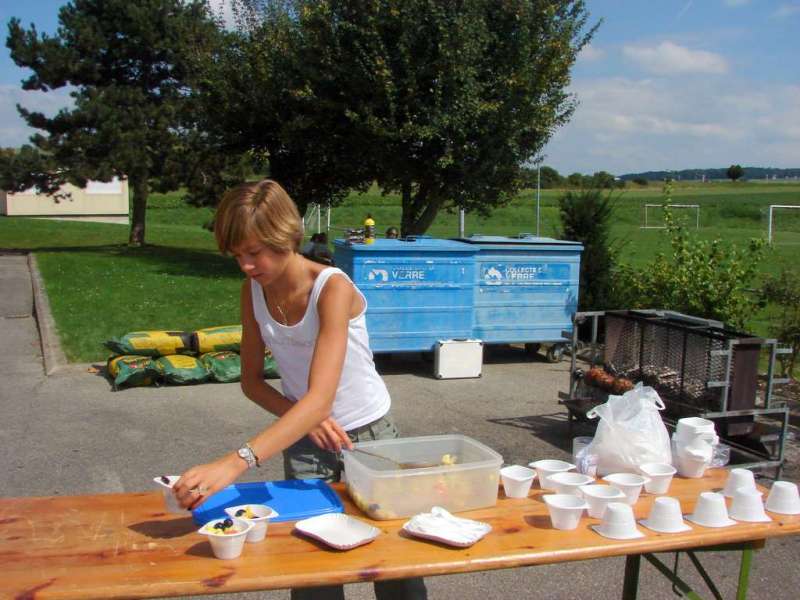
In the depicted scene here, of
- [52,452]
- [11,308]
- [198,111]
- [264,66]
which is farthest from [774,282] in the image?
[198,111]

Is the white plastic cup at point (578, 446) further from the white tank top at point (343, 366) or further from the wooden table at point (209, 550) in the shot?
the white tank top at point (343, 366)

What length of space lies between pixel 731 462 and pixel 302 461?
4.08 m

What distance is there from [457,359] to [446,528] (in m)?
6.89

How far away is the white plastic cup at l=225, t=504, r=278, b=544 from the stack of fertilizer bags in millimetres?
6115

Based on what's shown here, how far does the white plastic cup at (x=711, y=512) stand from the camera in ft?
8.27

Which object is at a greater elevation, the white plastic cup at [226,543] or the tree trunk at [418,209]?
the tree trunk at [418,209]

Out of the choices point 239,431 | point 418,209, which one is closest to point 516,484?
point 239,431

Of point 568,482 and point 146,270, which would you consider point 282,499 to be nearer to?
point 568,482

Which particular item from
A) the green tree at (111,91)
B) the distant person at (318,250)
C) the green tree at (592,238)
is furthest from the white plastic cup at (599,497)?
the green tree at (111,91)

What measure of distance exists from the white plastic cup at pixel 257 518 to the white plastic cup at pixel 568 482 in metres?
0.98

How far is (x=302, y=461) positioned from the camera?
283cm

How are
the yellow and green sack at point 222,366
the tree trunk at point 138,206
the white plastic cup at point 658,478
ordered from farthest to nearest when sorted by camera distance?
1. the tree trunk at point 138,206
2. the yellow and green sack at point 222,366
3. the white plastic cup at point 658,478

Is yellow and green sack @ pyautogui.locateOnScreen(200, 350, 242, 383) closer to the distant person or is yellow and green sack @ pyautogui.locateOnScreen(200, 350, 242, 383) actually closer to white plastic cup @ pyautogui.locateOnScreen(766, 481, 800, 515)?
the distant person

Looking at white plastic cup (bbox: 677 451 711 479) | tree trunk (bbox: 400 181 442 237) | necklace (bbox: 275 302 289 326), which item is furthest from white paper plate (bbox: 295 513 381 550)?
tree trunk (bbox: 400 181 442 237)
